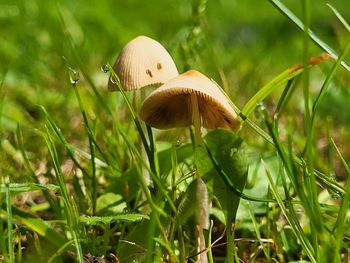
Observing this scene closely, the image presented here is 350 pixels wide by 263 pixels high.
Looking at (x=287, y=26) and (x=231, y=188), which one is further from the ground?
(x=287, y=26)

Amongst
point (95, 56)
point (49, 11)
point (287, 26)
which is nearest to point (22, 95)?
point (95, 56)

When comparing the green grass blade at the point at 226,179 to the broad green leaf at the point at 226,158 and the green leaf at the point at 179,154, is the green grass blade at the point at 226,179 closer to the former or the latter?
the broad green leaf at the point at 226,158

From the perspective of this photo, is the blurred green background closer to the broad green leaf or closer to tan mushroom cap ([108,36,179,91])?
tan mushroom cap ([108,36,179,91])

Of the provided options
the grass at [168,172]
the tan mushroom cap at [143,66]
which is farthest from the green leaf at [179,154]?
the tan mushroom cap at [143,66]

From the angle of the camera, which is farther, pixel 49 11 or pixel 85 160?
pixel 49 11

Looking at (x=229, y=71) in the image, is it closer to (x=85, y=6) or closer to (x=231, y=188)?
(x=85, y=6)

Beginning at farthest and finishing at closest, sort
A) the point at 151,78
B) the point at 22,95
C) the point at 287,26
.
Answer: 1. the point at 287,26
2. the point at 22,95
3. the point at 151,78
